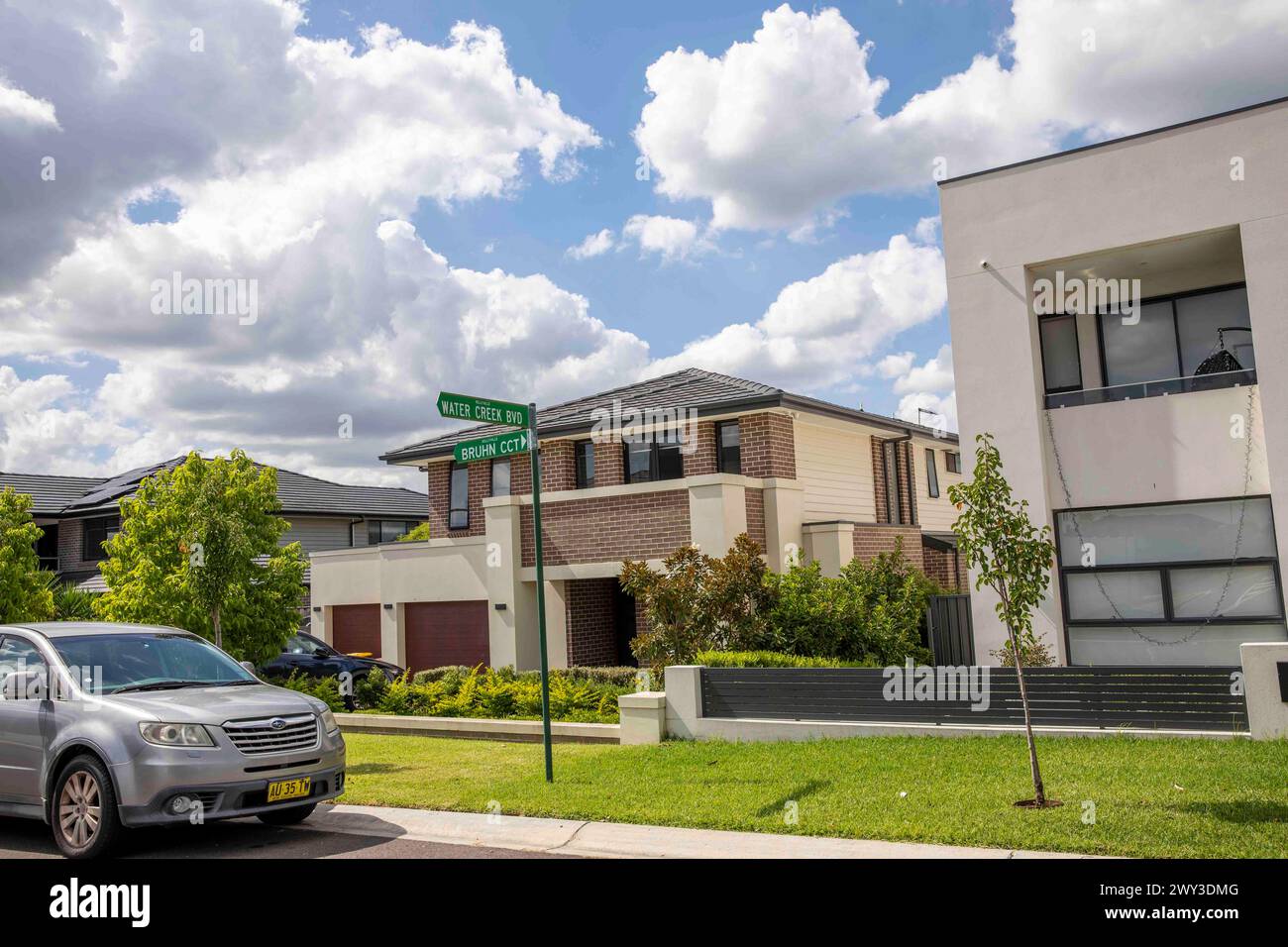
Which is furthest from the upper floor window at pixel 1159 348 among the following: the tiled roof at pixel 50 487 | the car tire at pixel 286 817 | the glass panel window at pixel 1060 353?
the tiled roof at pixel 50 487

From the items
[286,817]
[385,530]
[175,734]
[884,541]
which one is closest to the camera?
[175,734]

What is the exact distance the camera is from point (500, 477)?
22.4 metres

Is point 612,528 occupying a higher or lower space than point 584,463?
lower

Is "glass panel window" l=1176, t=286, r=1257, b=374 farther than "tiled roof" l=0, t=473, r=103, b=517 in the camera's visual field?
No

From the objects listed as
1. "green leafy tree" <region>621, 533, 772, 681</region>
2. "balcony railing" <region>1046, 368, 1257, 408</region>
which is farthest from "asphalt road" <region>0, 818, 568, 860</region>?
"balcony railing" <region>1046, 368, 1257, 408</region>

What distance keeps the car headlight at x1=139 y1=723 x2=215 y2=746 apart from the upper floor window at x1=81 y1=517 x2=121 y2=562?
30.6 metres

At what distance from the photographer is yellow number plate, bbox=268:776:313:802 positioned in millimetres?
A: 7741

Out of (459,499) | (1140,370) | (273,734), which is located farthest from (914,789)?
(459,499)

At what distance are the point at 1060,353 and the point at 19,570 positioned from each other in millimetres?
16989

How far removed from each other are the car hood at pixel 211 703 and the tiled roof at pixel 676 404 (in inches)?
418

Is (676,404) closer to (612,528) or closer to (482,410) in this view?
(612,528)

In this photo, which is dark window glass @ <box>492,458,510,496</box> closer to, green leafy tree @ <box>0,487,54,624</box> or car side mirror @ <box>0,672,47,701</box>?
green leafy tree @ <box>0,487,54,624</box>

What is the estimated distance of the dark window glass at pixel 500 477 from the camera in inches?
875

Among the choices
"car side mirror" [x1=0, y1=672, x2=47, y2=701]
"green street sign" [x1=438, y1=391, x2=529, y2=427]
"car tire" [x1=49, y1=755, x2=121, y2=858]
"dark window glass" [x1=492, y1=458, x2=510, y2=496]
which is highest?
"dark window glass" [x1=492, y1=458, x2=510, y2=496]
